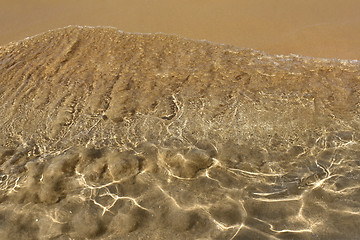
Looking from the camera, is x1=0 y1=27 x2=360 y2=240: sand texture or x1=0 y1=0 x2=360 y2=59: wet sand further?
x1=0 y1=0 x2=360 y2=59: wet sand

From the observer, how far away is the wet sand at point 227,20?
4617mm

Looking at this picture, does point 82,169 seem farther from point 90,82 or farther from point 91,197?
point 90,82

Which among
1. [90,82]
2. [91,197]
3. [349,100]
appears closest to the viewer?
[91,197]

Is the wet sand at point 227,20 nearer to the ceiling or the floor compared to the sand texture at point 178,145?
nearer to the ceiling

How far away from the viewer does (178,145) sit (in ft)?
9.63

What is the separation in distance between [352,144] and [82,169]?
2.47m

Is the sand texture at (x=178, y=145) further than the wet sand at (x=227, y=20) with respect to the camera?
No

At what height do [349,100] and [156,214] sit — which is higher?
[349,100]

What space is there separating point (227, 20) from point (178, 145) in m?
3.22

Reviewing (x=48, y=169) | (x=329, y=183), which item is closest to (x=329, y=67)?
(x=329, y=183)

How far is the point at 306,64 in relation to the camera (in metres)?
4.01

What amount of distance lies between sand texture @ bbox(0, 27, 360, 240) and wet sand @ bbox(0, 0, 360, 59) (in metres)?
0.54

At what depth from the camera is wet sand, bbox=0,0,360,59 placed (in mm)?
4617

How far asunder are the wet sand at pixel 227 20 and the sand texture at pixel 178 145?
21.3 inches
